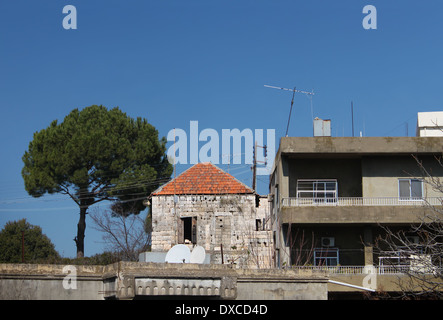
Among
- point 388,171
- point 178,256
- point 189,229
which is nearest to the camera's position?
point 178,256

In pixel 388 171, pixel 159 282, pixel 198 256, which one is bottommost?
pixel 159 282

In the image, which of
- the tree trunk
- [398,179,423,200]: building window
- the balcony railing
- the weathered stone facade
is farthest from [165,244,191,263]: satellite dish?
the tree trunk

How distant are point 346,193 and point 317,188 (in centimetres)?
135

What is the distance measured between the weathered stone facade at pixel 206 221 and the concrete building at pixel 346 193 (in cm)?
610

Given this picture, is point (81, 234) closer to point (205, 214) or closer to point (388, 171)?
point (205, 214)

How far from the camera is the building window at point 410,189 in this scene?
105 ft

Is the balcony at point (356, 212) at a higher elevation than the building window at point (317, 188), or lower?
lower

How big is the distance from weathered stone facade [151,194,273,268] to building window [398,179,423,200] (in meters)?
9.19

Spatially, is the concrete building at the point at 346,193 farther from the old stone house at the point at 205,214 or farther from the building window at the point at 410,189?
the old stone house at the point at 205,214

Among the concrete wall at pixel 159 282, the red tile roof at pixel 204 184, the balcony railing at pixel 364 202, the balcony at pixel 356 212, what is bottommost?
the concrete wall at pixel 159 282

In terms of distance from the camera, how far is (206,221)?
39.6m

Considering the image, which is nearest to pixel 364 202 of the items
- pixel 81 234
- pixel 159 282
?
pixel 159 282

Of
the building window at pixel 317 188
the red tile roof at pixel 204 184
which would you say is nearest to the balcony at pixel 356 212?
the building window at pixel 317 188
